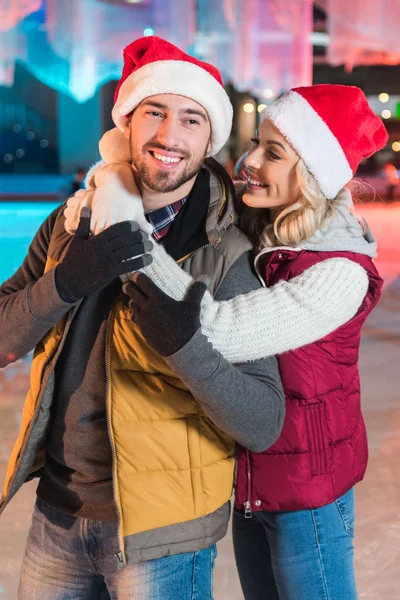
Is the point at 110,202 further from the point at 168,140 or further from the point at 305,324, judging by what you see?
the point at 305,324

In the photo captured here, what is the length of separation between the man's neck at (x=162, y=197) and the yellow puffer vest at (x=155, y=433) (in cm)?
11

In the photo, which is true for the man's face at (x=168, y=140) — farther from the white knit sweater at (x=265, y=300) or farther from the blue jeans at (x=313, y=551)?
the blue jeans at (x=313, y=551)

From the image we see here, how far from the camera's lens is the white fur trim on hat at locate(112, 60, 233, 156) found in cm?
150

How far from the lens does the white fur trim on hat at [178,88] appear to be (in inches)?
59.2

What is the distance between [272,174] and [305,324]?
0.38 metres

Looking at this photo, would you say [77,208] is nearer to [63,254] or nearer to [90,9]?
[63,254]

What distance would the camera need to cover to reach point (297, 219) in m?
1.50

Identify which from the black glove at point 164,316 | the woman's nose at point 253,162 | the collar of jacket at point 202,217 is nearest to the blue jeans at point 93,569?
the black glove at point 164,316

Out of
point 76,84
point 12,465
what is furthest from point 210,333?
point 76,84

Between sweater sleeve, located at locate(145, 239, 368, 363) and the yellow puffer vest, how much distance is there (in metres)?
0.08

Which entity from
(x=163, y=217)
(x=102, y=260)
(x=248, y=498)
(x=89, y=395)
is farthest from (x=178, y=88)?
(x=248, y=498)

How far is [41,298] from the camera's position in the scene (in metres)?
1.32

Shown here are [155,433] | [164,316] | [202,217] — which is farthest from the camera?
[202,217]

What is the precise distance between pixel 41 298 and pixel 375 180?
18.1 metres
